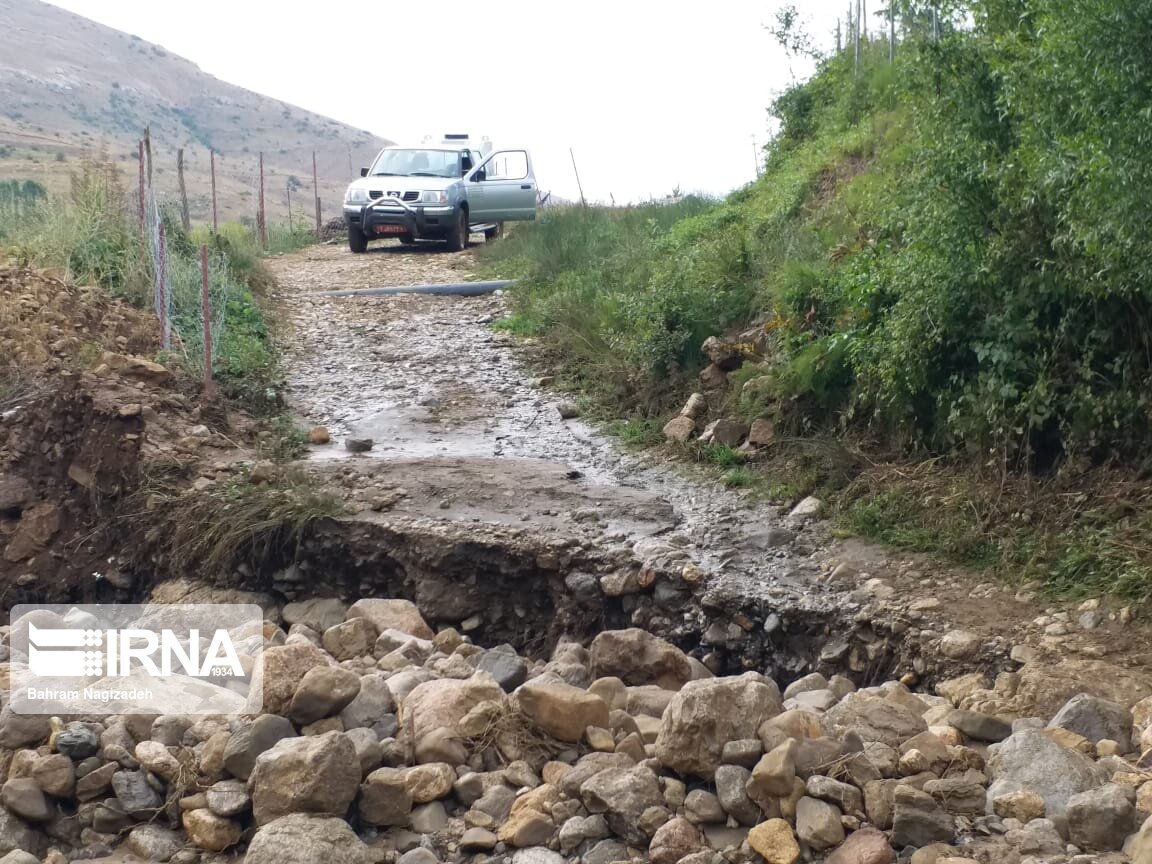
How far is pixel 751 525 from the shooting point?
7.00m

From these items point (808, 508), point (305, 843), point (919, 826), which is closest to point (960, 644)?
point (808, 508)

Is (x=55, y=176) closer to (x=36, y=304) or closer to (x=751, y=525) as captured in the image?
(x=36, y=304)

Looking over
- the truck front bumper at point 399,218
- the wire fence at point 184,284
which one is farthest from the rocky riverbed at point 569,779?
the truck front bumper at point 399,218

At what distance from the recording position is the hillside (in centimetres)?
5769

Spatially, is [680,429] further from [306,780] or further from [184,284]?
[184,284]

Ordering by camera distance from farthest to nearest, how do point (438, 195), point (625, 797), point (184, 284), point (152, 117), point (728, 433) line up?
point (152, 117), point (438, 195), point (184, 284), point (728, 433), point (625, 797)

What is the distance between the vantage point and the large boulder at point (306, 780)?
3.85m

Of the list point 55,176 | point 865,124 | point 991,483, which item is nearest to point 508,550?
point 991,483

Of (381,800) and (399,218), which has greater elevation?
(399,218)

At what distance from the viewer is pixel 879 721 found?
4258mm

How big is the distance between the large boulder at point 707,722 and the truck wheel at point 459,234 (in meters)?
13.7

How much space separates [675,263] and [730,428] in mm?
2762

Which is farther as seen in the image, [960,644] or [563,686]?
[960,644]

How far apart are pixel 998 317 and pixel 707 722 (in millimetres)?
3291
